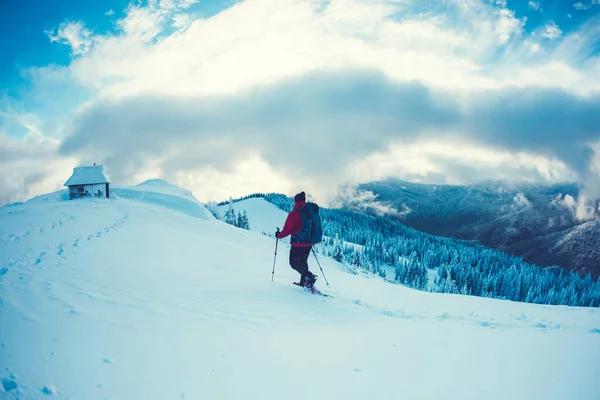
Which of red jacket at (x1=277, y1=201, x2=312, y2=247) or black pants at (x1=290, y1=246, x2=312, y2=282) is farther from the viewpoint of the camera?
black pants at (x1=290, y1=246, x2=312, y2=282)

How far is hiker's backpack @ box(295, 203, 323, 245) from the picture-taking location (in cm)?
1032

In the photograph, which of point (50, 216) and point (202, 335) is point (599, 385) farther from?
point (50, 216)

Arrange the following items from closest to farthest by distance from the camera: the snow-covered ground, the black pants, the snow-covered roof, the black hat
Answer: the snow-covered ground, the black hat, the black pants, the snow-covered roof

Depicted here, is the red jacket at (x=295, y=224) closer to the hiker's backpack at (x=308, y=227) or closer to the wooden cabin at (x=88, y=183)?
the hiker's backpack at (x=308, y=227)

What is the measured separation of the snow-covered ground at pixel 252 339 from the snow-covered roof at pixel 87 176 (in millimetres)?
37563

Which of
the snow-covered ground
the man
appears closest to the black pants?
the man

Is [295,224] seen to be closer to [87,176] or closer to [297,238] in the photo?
[297,238]

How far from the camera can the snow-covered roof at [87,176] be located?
44.3m

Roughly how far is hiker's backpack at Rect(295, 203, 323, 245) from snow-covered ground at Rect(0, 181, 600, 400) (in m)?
1.92

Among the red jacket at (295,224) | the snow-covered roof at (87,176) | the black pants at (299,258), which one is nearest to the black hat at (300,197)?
the red jacket at (295,224)

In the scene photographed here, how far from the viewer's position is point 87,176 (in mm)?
44781

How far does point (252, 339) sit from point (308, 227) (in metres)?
4.62

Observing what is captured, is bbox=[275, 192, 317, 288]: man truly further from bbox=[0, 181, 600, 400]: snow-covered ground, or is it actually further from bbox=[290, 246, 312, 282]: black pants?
bbox=[0, 181, 600, 400]: snow-covered ground

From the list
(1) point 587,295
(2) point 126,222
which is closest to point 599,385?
(2) point 126,222
